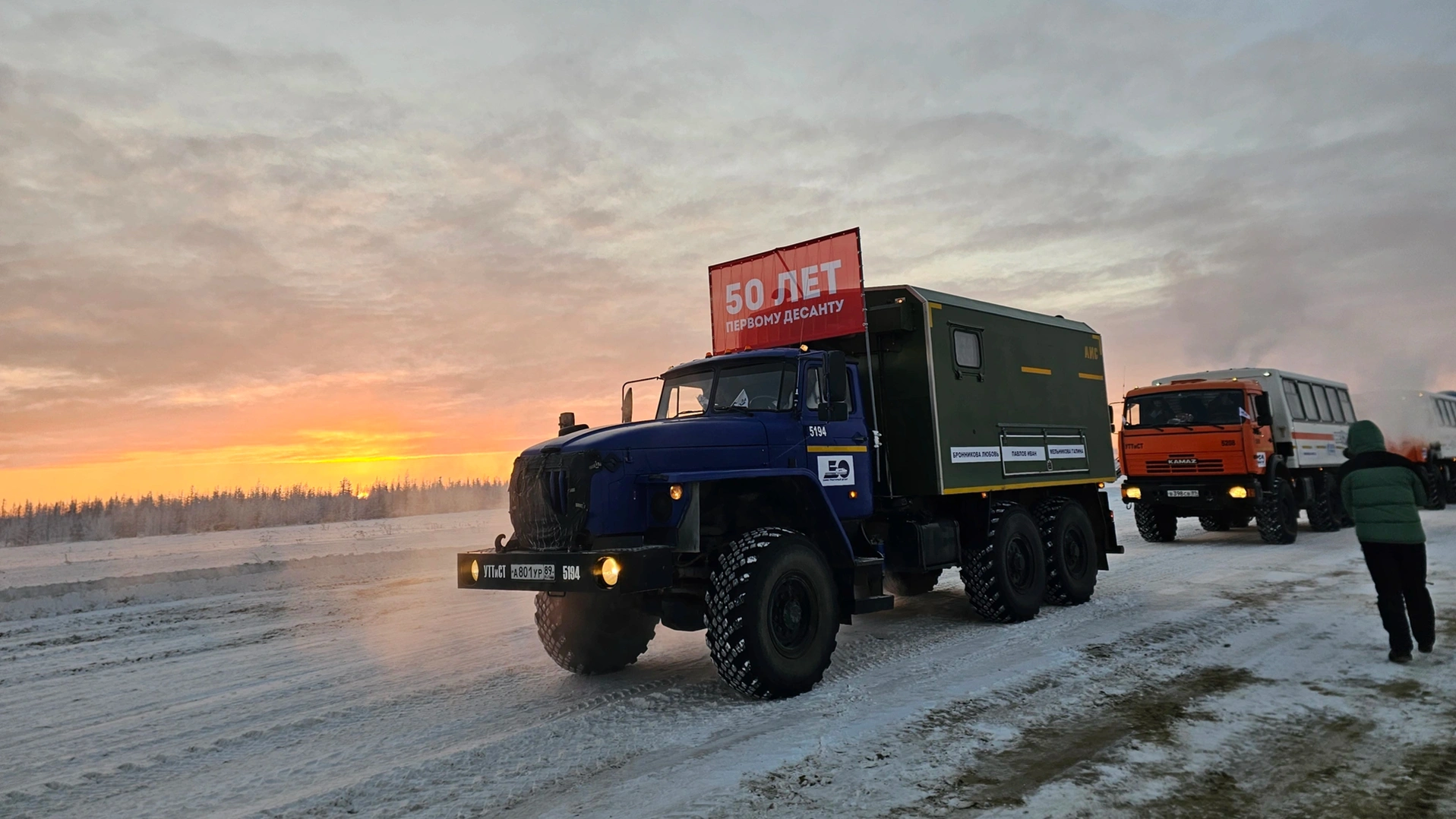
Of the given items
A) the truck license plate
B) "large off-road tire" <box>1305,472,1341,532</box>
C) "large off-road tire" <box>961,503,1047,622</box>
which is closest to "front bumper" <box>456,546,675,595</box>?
the truck license plate

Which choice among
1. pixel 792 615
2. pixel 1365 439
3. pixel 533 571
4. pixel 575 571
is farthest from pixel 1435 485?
pixel 533 571

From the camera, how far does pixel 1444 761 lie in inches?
177

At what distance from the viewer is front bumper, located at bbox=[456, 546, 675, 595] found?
231 inches

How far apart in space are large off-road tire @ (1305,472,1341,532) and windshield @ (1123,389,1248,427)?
14.2 ft

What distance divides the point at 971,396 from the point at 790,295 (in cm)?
230

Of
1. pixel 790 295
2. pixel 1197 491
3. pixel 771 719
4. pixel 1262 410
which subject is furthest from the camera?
pixel 1262 410

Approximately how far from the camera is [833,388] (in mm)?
7773

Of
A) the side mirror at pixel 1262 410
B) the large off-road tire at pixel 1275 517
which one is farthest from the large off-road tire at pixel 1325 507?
the side mirror at pixel 1262 410

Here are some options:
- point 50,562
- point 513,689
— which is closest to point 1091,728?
point 513,689

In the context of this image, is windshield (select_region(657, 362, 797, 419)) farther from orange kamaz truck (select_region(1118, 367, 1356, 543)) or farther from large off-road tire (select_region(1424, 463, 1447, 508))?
large off-road tire (select_region(1424, 463, 1447, 508))

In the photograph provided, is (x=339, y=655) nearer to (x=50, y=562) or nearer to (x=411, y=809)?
(x=411, y=809)

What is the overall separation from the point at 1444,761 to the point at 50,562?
103 feet

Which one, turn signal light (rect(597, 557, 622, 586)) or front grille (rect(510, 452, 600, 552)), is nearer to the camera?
turn signal light (rect(597, 557, 622, 586))

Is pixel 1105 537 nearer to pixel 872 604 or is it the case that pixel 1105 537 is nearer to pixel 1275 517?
pixel 872 604
